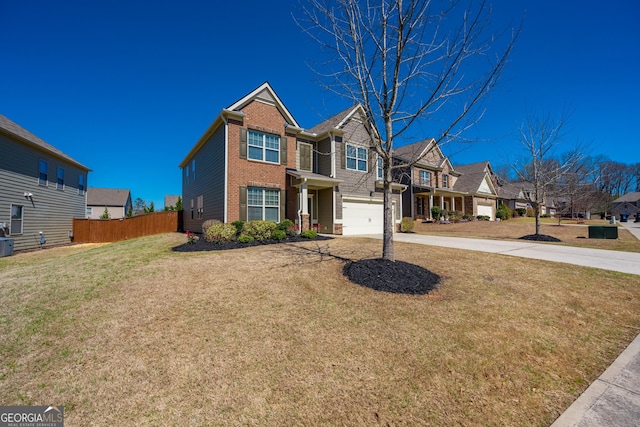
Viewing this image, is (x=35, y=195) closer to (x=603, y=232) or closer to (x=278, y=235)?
(x=278, y=235)

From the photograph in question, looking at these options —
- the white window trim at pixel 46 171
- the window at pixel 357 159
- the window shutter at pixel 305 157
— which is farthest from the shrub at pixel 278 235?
the white window trim at pixel 46 171

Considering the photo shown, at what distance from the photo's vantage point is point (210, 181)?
14945 millimetres

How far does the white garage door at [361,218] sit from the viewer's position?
16078mm

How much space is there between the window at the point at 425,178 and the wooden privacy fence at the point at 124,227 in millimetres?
21712

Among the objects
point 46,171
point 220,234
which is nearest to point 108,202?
point 46,171

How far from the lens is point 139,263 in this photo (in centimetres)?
747

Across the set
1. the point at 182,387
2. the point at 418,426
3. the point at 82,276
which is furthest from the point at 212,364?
the point at 82,276

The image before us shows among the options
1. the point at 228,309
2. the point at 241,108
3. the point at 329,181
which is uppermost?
the point at 241,108

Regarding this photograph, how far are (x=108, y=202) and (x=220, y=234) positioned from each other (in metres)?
44.1

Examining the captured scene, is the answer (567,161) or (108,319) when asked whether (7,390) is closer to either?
(108,319)

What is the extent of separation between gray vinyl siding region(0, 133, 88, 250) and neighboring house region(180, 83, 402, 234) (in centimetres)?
876

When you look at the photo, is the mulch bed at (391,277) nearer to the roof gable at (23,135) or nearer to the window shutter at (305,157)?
the window shutter at (305,157)

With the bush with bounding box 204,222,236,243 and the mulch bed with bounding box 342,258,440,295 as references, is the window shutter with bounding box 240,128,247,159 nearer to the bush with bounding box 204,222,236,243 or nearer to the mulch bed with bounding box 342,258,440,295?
the bush with bounding box 204,222,236,243

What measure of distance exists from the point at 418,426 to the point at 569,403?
4.92 feet
